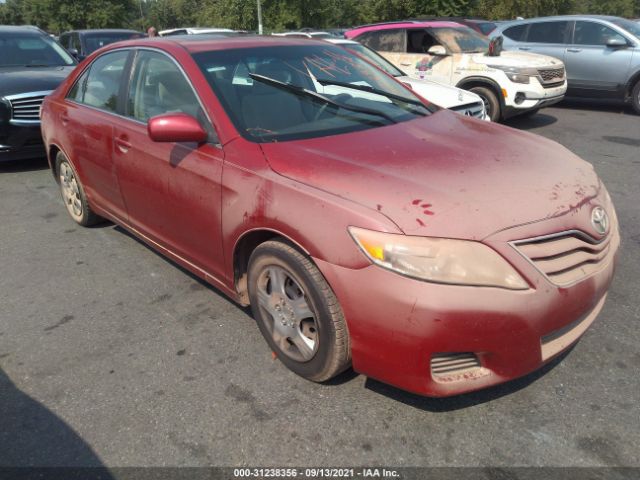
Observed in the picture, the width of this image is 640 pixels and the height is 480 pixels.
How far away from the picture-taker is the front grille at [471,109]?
6375 millimetres

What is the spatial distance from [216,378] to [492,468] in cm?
142

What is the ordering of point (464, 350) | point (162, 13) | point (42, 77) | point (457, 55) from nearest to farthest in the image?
point (464, 350) → point (42, 77) → point (457, 55) → point (162, 13)

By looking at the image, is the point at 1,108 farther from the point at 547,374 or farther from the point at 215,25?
the point at 215,25

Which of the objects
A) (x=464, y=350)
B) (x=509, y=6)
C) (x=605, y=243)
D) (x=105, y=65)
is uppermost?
(x=509, y=6)

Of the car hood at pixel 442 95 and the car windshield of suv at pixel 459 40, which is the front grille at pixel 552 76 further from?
the car hood at pixel 442 95

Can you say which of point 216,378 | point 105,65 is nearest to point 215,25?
point 105,65

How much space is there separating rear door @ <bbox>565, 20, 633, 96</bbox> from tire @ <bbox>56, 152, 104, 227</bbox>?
361 inches

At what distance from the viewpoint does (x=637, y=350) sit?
2.87 meters

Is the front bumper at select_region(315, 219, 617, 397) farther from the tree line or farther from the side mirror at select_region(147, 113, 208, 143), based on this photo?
the tree line

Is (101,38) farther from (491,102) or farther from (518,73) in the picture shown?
(518,73)

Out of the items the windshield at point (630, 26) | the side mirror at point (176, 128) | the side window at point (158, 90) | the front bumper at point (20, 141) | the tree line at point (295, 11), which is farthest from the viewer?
the tree line at point (295, 11)

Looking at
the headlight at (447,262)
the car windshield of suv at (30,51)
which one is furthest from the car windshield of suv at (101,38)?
the headlight at (447,262)

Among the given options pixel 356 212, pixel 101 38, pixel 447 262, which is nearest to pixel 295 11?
pixel 101 38

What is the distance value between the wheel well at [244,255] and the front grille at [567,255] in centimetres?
120
